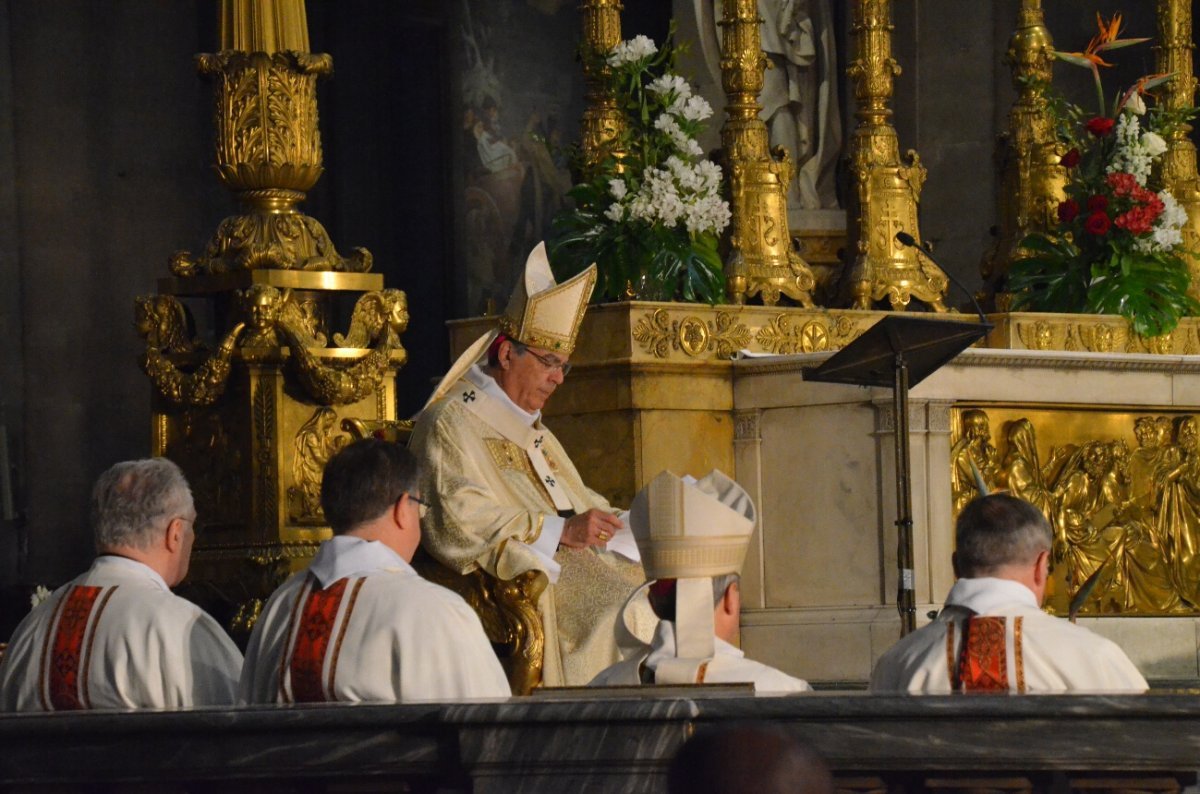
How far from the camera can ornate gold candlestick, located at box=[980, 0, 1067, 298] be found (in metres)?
11.4

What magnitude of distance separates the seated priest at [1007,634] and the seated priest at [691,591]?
0.31 m

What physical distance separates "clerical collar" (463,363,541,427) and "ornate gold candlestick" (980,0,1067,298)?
4.07 meters

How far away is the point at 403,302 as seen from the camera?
7660 millimetres

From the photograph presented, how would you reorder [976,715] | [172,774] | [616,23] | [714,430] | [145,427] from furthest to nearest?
[145,427]
[616,23]
[714,430]
[172,774]
[976,715]

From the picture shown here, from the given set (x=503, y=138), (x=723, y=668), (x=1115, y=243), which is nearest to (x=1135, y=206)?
(x=1115, y=243)

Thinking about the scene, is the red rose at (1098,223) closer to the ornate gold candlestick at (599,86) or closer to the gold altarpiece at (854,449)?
the gold altarpiece at (854,449)

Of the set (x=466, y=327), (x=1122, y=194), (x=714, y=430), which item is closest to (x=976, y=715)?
(x=714, y=430)

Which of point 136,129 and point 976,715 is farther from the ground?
point 136,129

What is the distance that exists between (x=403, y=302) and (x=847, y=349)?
1.33m

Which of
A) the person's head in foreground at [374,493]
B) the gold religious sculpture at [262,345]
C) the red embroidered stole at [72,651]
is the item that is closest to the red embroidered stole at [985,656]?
the person's head in foreground at [374,493]

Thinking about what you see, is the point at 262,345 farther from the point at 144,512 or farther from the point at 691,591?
the point at 691,591

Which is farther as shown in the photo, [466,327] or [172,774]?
[466,327]

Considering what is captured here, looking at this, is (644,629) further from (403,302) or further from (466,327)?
(466,327)

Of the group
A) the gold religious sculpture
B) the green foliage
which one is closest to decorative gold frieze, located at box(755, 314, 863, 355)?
the green foliage
